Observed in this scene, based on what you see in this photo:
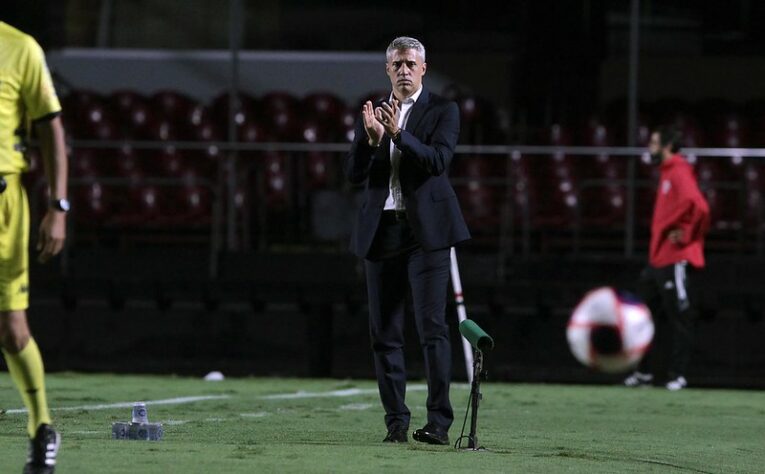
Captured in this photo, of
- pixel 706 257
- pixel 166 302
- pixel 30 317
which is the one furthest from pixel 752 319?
pixel 30 317

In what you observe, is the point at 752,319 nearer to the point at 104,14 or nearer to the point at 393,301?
the point at 393,301

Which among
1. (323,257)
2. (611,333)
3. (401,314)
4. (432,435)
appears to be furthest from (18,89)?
A: (323,257)

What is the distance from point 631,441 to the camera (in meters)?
8.62

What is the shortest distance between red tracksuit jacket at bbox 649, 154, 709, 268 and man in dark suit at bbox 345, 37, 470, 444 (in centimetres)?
573

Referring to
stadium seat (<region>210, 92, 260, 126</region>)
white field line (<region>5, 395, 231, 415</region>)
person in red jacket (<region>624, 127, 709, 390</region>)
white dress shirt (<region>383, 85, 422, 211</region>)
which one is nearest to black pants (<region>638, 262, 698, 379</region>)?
person in red jacket (<region>624, 127, 709, 390</region>)

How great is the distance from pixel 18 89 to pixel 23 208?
459 mm

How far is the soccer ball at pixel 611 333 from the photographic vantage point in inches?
441

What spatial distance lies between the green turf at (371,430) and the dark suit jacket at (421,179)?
1.05 m

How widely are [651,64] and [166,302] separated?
8.35 metres

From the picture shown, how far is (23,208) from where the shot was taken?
6.07 m

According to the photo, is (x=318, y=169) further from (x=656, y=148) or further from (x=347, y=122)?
(x=656, y=148)

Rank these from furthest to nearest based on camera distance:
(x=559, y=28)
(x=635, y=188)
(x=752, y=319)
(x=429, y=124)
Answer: (x=559, y=28), (x=635, y=188), (x=752, y=319), (x=429, y=124)

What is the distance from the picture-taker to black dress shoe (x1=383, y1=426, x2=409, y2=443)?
7.92 metres

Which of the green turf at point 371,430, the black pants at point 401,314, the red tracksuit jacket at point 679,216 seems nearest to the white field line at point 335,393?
the green turf at point 371,430
